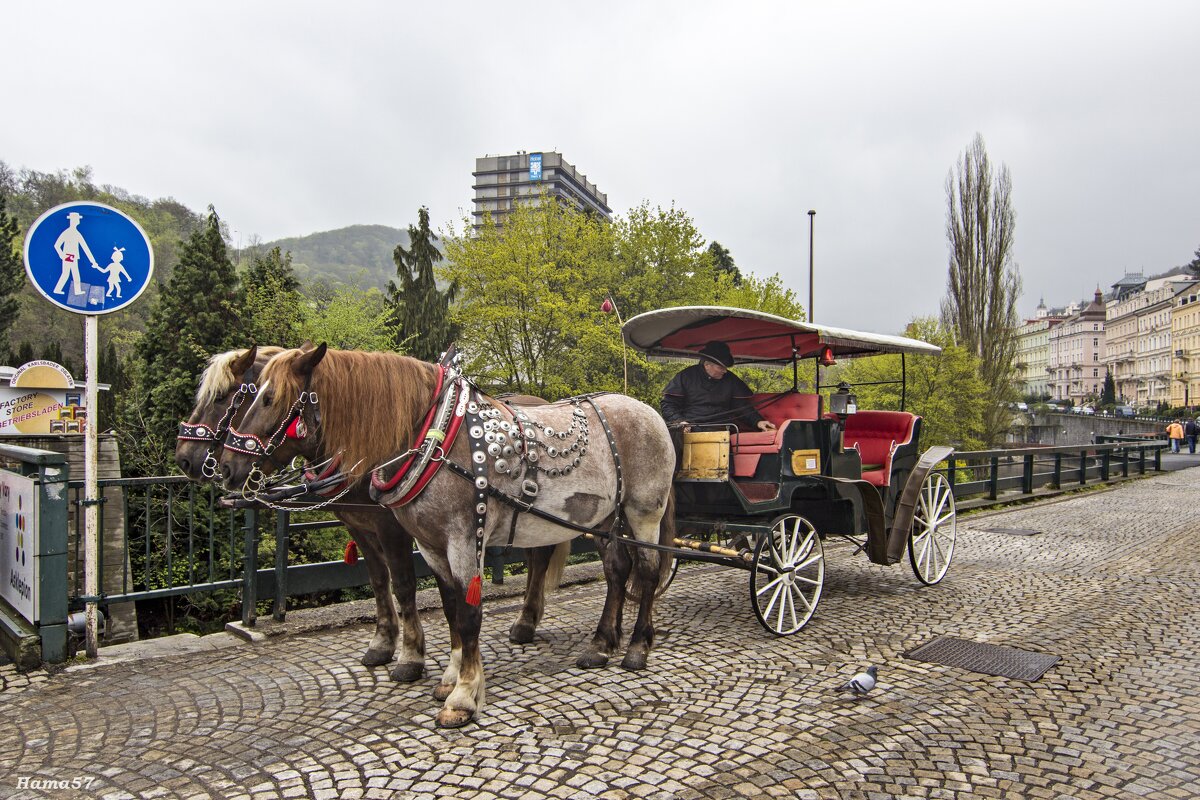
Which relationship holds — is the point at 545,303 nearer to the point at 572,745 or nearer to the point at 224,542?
the point at 224,542

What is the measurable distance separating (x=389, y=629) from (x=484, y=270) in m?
16.9

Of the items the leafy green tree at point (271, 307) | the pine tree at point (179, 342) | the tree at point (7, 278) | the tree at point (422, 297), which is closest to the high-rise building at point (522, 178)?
the tree at point (422, 297)

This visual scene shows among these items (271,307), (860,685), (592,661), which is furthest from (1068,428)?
(592,661)

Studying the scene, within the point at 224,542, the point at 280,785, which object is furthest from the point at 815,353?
the point at 224,542

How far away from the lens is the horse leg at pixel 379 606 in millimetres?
4363

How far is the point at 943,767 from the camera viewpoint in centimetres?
307

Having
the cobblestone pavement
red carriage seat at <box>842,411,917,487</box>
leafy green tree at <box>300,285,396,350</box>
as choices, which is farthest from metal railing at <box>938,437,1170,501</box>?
leafy green tree at <box>300,285,396,350</box>

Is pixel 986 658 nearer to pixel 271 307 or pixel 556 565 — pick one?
pixel 556 565

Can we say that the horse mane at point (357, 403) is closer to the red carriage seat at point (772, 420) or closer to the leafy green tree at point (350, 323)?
the red carriage seat at point (772, 420)

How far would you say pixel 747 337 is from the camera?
630cm

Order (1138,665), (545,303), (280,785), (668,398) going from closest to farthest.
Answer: (280,785), (1138,665), (668,398), (545,303)

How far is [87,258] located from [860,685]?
526 cm

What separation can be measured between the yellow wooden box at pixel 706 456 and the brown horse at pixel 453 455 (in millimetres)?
1189

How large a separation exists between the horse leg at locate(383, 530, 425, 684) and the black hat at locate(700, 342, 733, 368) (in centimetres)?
301
